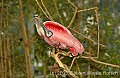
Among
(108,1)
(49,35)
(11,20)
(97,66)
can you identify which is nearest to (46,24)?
(49,35)

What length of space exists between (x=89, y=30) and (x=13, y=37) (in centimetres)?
39

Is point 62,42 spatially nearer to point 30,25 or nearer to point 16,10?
point 16,10

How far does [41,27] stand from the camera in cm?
48

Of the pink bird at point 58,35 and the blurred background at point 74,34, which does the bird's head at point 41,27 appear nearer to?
the pink bird at point 58,35

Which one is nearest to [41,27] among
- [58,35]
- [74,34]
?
[58,35]

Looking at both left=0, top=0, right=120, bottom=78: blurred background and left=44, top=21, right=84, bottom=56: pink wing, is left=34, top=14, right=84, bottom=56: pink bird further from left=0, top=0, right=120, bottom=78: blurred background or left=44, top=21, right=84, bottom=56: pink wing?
left=0, top=0, right=120, bottom=78: blurred background

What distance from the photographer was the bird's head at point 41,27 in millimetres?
481

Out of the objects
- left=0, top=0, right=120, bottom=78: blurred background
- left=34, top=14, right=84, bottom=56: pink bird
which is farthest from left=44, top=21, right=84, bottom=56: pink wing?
left=0, top=0, right=120, bottom=78: blurred background

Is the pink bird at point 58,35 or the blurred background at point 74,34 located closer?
the pink bird at point 58,35

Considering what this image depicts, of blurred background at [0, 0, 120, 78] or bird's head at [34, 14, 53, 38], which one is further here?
blurred background at [0, 0, 120, 78]

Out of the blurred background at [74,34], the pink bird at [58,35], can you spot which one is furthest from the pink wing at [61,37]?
the blurred background at [74,34]

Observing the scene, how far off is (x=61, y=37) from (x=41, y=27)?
43 millimetres

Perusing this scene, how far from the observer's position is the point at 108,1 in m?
1.87

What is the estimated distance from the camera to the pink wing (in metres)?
0.50
